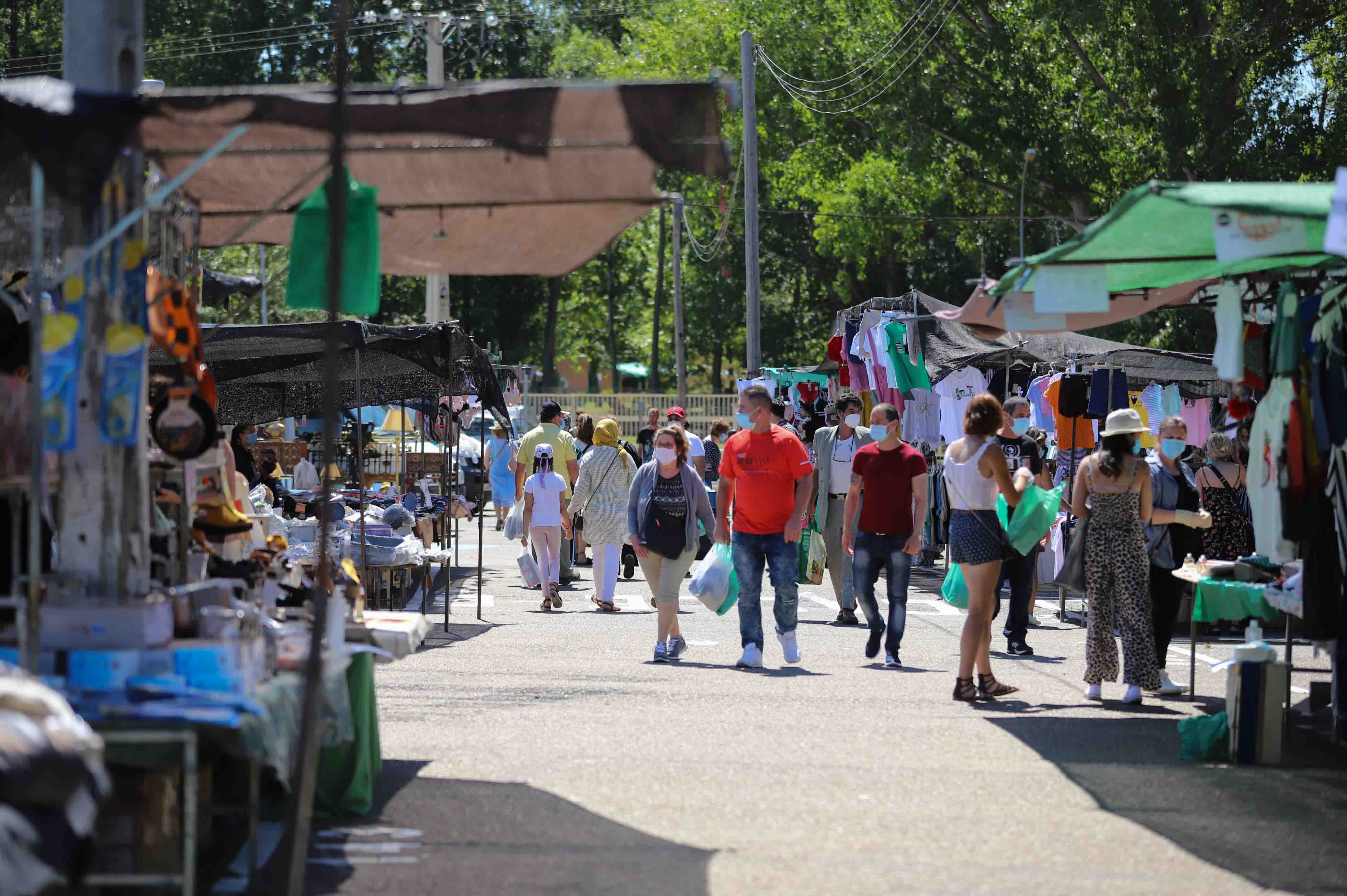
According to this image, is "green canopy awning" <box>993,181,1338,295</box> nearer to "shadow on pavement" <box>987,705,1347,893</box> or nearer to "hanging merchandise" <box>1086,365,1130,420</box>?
"shadow on pavement" <box>987,705,1347,893</box>

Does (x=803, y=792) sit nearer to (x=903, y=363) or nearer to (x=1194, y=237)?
(x=1194, y=237)

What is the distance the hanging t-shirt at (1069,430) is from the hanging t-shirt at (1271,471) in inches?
290

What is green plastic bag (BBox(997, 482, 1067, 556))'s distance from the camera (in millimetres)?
10742

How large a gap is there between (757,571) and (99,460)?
236 inches

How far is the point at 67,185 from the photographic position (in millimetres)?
5660

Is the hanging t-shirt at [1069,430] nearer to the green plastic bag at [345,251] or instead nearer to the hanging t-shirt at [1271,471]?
the hanging t-shirt at [1271,471]

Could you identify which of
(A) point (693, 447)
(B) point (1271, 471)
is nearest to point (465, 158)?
(B) point (1271, 471)

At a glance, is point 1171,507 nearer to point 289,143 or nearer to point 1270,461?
point 1270,461

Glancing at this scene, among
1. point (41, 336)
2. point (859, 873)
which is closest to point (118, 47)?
point (41, 336)

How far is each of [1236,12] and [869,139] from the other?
11494 millimetres

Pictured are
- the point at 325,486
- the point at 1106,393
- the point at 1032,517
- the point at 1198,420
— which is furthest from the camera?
the point at 1198,420

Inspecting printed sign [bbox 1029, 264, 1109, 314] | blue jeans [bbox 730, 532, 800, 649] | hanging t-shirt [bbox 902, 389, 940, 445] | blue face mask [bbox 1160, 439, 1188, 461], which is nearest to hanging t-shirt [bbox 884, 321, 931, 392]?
hanging t-shirt [bbox 902, 389, 940, 445]

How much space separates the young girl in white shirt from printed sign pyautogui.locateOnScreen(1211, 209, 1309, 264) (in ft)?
28.6

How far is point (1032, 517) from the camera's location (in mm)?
10789
